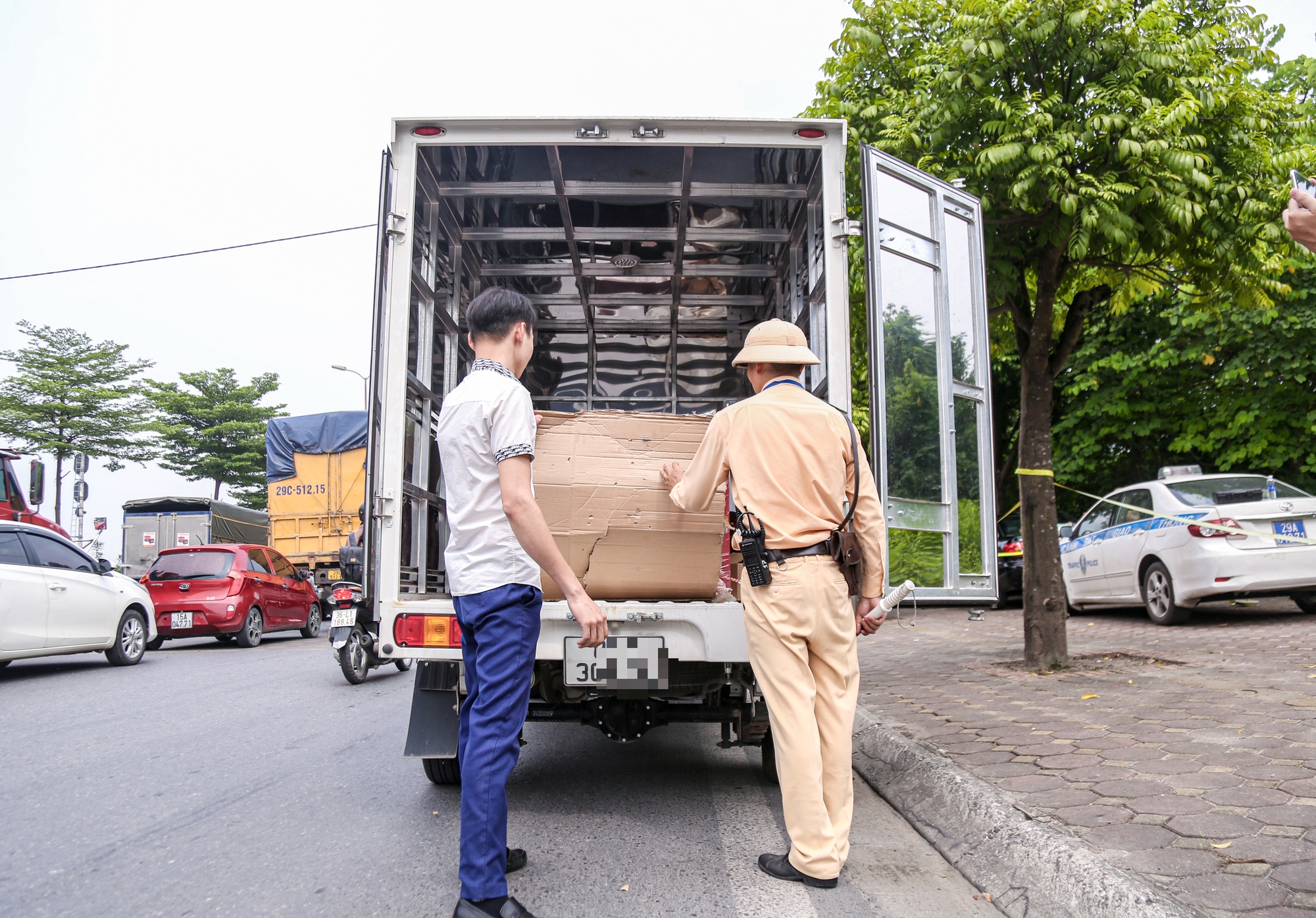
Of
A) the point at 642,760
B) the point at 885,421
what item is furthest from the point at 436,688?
the point at 885,421

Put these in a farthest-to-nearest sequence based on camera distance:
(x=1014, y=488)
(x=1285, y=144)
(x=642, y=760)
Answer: (x=1014, y=488)
(x=1285, y=144)
(x=642, y=760)

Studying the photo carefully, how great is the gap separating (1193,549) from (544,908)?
8.47 m

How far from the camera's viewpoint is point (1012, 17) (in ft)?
19.0

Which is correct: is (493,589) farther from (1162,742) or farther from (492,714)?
(1162,742)

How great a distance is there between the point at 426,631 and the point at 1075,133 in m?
5.26

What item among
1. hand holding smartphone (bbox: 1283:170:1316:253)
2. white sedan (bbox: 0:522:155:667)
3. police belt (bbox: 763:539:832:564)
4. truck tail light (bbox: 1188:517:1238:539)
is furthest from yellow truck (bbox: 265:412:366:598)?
hand holding smartphone (bbox: 1283:170:1316:253)

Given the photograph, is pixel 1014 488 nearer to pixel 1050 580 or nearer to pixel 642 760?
pixel 1050 580

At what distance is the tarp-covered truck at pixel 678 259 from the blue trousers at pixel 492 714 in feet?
2.46

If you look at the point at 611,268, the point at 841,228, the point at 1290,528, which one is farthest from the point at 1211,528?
the point at 841,228

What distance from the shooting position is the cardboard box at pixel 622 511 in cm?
362

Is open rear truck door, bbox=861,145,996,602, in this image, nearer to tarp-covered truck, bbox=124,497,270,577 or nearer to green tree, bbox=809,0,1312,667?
green tree, bbox=809,0,1312,667

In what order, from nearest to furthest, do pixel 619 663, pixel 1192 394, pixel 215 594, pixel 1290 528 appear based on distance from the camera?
pixel 619 663, pixel 1290 528, pixel 215 594, pixel 1192 394

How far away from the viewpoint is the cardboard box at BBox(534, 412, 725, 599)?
362 cm

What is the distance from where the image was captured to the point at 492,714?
2.72 m
